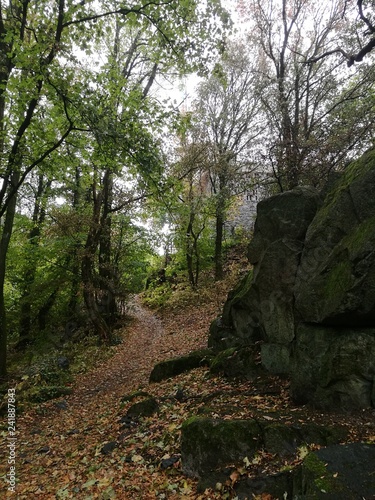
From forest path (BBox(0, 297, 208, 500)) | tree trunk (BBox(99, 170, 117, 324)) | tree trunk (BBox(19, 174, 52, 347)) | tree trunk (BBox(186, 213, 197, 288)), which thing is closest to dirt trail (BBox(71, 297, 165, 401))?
forest path (BBox(0, 297, 208, 500))

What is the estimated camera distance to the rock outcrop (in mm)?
4590

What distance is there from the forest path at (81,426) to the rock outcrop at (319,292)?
Result: 11.1 feet

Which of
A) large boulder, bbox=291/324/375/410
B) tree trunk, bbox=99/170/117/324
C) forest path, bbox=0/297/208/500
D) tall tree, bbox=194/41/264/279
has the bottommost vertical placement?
forest path, bbox=0/297/208/500

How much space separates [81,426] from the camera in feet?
22.4

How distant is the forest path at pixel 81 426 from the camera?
15.9 feet

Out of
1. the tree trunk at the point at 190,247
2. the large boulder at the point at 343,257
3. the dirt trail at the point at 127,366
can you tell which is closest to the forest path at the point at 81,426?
the dirt trail at the point at 127,366

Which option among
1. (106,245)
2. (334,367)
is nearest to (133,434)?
(334,367)

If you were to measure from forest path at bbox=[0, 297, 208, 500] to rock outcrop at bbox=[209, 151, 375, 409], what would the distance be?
3.37 m

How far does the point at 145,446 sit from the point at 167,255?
2068 centimetres

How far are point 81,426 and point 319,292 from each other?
5.66 meters

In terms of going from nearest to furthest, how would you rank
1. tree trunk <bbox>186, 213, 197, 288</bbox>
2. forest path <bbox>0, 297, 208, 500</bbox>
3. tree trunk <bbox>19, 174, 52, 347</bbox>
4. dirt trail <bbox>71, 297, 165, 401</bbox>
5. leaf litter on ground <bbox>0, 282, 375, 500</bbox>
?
leaf litter on ground <bbox>0, 282, 375, 500</bbox>, forest path <bbox>0, 297, 208, 500</bbox>, dirt trail <bbox>71, 297, 165, 401</bbox>, tree trunk <bbox>19, 174, 52, 347</bbox>, tree trunk <bbox>186, 213, 197, 288</bbox>

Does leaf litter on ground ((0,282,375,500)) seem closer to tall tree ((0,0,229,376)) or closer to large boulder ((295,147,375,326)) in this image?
large boulder ((295,147,375,326))

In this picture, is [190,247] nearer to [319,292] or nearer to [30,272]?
[30,272]

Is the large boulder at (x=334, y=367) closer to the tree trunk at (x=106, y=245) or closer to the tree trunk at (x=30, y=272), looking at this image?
the tree trunk at (x=106, y=245)
